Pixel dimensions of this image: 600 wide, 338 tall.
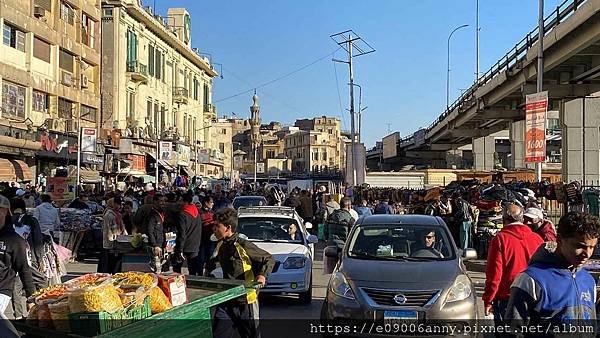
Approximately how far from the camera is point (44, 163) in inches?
1470

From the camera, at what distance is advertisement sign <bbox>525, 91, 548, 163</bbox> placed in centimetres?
2222

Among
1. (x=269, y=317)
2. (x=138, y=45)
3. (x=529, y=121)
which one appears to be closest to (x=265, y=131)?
(x=138, y=45)

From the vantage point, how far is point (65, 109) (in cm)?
3975

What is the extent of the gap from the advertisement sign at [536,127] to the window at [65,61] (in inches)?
1027

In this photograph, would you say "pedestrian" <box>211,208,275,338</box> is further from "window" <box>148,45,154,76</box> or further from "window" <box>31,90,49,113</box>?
"window" <box>148,45,154,76</box>

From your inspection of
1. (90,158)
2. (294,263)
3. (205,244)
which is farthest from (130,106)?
(294,263)

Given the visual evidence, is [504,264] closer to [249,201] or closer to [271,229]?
[271,229]

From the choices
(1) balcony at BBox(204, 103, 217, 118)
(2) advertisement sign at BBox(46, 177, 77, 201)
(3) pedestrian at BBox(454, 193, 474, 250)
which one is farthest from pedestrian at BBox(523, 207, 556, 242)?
(1) balcony at BBox(204, 103, 217, 118)

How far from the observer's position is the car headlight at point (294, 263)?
12.1 metres

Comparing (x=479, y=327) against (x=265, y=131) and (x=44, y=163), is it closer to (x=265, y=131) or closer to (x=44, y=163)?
(x=44, y=163)

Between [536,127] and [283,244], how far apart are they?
12613 mm

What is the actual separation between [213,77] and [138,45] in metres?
32.5

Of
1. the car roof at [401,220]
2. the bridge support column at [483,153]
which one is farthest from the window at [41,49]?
the bridge support column at [483,153]

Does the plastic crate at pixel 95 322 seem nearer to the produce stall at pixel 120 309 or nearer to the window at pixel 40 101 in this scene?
the produce stall at pixel 120 309
